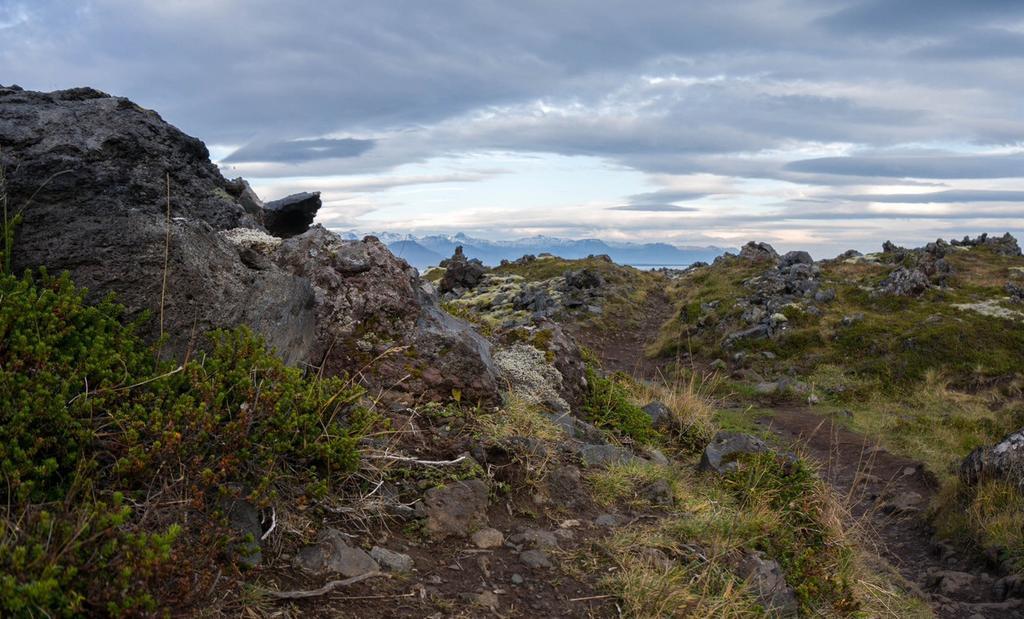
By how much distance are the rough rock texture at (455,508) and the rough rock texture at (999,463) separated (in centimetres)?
934

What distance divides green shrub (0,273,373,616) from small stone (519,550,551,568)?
1.59 m

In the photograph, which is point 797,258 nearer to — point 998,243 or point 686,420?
point 998,243

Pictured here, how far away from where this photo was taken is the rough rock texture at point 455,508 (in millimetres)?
5828

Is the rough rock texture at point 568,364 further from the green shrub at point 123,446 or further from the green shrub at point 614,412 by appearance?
the green shrub at point 123,446

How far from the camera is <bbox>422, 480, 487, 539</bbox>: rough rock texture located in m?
5.83

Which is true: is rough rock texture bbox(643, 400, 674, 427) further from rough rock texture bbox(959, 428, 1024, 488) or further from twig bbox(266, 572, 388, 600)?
twig bbox(266, 572, 388, 600)

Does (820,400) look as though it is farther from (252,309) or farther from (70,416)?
(70,416)

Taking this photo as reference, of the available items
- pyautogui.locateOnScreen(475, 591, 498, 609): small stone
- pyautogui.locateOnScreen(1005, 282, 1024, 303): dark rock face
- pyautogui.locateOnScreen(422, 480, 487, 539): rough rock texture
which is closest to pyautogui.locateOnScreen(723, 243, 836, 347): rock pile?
pyautogui.locateOnScreen(1005, 282, 1024, 303): dark rock face

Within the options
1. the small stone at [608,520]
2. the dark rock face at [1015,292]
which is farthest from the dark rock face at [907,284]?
the small stone at [608,520]

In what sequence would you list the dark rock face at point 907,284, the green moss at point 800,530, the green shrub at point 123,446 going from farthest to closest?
the dark rock face at point 907,284 → the green moss at point 800,530 → the green shrub at point 123,446

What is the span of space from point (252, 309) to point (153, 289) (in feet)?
2.89

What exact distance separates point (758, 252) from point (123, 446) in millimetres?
52671

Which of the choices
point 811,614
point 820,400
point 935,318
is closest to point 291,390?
point 811,614

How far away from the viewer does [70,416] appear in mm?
4359
